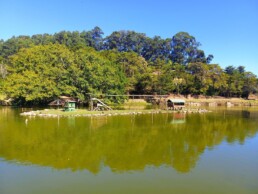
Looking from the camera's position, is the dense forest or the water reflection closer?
the water reflection

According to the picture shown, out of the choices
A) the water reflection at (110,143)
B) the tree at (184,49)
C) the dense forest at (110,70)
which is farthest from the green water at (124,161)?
the tree at (184,49)

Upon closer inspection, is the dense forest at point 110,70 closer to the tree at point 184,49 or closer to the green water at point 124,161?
the tree at point 184,49

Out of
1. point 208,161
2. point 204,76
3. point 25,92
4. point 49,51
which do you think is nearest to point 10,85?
point 25,92

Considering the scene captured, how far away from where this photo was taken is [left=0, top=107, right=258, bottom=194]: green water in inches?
489

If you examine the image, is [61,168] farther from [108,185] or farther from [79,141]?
[79,141]

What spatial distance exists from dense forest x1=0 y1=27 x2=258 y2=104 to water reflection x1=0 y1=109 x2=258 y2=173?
1836cm

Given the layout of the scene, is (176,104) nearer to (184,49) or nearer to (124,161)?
(124,161)

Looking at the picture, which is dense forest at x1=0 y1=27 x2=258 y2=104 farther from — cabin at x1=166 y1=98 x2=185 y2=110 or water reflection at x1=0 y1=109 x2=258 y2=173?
water reflection at x1=0 y1=109 x2=258 y2=173

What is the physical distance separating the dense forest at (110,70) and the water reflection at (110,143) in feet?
60.2

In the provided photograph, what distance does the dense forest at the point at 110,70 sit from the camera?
47.1 m

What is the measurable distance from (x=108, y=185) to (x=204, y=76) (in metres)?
67.8

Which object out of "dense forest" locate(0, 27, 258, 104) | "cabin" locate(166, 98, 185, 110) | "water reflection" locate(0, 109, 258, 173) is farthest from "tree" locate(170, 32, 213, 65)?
"water reflection" locate(0, 109, 258, 173)

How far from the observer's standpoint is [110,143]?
821 inches

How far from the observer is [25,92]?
1794 inches
